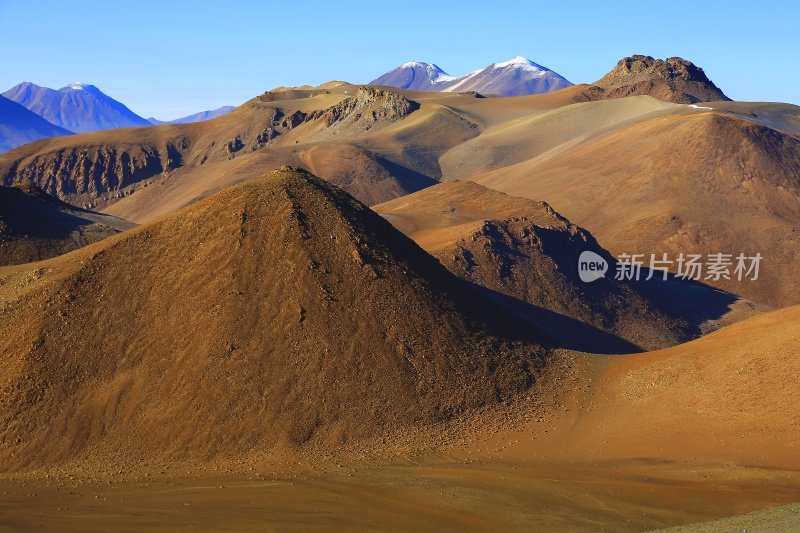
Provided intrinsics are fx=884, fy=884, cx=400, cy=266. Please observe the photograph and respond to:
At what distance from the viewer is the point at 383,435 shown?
1012 inches

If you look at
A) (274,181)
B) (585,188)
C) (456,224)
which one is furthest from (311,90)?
(274,181)

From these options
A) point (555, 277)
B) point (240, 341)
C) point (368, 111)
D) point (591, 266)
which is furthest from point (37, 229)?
point (368, 111)

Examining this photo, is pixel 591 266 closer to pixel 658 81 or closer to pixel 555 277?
pixel 555 277

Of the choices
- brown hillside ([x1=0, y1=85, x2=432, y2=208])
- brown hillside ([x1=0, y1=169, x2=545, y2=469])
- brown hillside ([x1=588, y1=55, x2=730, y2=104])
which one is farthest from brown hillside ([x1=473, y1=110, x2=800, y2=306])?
brown hillside ([x1=0, y1=169, x2=545, y2=469])

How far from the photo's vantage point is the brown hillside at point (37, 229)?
44.2 metres

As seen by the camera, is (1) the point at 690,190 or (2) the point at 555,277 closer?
(2) the point at 555,277

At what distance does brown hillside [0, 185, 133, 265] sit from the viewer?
44.2m

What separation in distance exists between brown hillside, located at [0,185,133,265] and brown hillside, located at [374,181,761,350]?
19.6 m

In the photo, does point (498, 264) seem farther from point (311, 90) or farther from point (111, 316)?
point (311, 90)

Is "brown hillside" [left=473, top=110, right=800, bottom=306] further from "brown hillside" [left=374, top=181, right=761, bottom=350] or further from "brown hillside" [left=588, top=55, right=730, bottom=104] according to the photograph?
"brown hillside" [left=588, top=55, right=730, bottom=104]

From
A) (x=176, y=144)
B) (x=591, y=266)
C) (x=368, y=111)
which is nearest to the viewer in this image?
(x=591, y=266)

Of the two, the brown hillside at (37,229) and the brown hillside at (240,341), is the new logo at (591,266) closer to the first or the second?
the brown hillside at (240,341)

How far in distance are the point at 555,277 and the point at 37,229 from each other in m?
28.9

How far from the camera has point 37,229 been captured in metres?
46.8
